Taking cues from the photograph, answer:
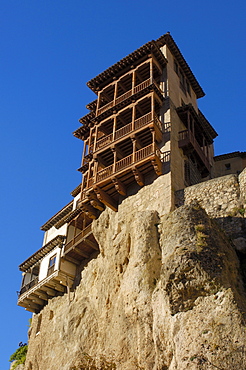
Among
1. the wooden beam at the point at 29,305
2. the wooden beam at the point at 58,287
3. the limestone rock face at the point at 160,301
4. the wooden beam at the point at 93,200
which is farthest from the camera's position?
the wooden beam at the point at 29,305

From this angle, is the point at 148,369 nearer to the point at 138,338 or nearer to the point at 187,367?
the point at 138,338

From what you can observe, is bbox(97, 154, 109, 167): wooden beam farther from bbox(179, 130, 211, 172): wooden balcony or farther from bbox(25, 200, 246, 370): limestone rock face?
bbox(179, 130, 211, 172): wooden balcony

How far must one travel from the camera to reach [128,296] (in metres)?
23.0

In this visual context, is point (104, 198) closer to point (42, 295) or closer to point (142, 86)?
point (142, 86)

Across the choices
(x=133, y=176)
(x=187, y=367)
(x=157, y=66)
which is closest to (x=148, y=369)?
(x=187, y=367)

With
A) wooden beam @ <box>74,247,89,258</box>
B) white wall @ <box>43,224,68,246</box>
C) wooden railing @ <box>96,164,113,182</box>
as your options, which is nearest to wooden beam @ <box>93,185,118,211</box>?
wooden railing @ <box>96,164,113,182</box>

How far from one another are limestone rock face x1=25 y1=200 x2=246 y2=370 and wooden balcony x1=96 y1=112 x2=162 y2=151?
15.7 ft

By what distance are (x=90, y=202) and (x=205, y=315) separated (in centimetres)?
1405

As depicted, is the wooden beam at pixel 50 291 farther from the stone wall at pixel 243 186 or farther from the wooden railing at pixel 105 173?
the stone wall at pixel 243 186

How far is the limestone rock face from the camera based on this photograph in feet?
57.8

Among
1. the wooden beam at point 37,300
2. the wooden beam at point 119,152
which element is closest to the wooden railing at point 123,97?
the wooden beam at point 119,152

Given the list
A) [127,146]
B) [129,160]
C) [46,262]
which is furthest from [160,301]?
[46,262]

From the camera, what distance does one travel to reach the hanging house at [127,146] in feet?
95.4

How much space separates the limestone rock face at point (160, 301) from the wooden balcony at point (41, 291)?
4.02 metres
